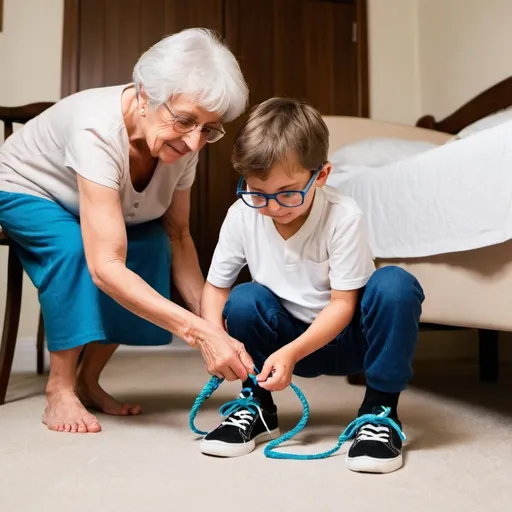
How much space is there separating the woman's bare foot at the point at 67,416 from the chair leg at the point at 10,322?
1.00ft

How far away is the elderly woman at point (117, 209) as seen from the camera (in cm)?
109

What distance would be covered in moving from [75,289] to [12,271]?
0.41 meters

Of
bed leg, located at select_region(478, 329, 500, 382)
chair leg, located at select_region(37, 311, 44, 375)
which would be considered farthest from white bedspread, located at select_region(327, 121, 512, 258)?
chair leg, located at select_region(37, 311, 44, 375)

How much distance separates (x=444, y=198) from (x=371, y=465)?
2.02ft

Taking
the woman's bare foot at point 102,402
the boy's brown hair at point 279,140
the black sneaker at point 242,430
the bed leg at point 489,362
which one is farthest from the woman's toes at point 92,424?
the bed leg at point 489,362

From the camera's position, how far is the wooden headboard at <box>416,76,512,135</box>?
2.21m

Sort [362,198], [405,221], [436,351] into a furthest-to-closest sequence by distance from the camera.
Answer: [436,351] → [362,198] → [405,221]

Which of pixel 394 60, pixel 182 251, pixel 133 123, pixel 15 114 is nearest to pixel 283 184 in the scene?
pixel 133 123

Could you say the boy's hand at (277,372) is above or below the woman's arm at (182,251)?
below

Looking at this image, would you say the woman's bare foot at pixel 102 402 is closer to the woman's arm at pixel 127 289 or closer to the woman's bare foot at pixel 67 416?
the woman's bare foot at pixel 67 416

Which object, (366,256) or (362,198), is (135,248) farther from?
(362,198)

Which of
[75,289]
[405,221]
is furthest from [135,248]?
[405,221]

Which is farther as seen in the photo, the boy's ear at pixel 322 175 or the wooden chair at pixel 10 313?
the wooden chair at pixel 10 313

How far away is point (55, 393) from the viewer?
1.26 metres
